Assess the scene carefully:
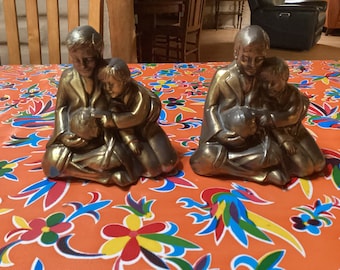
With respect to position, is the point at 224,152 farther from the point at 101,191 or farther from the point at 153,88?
the point at 153,88

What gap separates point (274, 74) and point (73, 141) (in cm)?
34

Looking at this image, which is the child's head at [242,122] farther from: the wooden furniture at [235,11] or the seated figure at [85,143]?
the wooden furniture at [235,11]

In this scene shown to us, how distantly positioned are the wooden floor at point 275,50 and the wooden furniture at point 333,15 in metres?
0.13

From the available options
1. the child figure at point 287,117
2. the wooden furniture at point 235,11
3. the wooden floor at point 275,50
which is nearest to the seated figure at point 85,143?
the child figure at point 287,117

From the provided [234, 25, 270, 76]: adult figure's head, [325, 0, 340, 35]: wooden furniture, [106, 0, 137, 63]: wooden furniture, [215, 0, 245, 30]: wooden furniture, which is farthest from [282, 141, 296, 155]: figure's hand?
[215, 0, 245, 30]: wooden furniture

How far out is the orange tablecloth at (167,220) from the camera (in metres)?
0.51

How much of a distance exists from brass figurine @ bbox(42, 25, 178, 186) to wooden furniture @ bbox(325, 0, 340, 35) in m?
4.89

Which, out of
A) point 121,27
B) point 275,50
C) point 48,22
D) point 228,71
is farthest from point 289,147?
point 275,50

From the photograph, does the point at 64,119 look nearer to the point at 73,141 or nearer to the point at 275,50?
the point at 73,141

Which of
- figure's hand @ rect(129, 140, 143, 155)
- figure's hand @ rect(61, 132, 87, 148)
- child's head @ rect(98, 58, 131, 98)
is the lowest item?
figure's hand @ rect(129, 140, 143, 155)

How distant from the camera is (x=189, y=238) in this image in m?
0.55

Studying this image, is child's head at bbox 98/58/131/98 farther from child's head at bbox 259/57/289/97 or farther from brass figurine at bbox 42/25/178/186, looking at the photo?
child's head at bbox 259/57/289/97

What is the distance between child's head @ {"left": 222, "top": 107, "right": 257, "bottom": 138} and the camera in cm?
64

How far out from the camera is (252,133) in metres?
0.65
